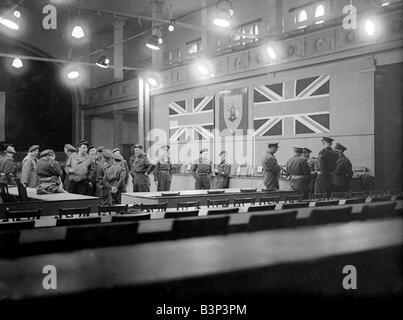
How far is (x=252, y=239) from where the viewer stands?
4.58 m

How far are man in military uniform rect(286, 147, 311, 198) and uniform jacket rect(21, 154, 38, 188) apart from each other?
4905mm

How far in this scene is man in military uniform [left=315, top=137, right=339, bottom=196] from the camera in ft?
26.7

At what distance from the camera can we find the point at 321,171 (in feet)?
27.6

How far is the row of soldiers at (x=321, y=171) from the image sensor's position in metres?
8.25

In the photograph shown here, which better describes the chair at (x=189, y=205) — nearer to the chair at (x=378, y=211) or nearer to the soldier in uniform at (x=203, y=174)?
the chair at (x=378, y=211)

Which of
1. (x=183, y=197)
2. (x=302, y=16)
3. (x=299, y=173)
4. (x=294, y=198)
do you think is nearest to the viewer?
(x=183, y=197)

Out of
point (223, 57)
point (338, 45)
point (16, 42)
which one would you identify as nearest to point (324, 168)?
point (338, 45)

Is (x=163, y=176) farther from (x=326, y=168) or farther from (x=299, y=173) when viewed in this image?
(x=326, y=168)

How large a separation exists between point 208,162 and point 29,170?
495 cm

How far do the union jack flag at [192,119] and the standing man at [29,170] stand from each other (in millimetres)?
6093

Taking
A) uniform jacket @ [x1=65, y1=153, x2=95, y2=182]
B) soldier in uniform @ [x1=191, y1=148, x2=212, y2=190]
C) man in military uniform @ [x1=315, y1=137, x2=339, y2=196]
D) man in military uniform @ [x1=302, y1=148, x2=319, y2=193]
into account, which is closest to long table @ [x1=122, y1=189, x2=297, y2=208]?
man in military uniform @ [x1=315, y1=137, x2=339, y2=196]

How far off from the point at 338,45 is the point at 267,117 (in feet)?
9.46

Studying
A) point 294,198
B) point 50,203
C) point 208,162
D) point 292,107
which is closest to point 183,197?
point 294,198

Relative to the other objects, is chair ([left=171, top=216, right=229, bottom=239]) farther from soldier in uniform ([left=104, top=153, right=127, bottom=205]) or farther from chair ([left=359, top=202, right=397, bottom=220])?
soldier in uniform ([left=104, top=153, right=127, bottom=205])
